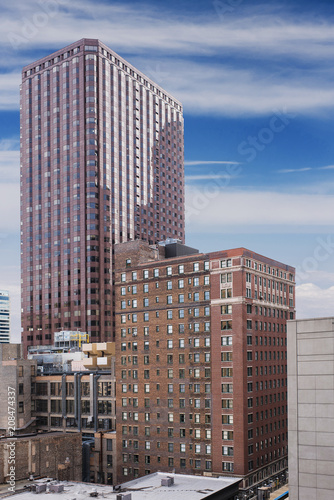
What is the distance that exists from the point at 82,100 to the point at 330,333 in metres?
149

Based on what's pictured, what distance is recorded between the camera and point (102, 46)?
191500 mm

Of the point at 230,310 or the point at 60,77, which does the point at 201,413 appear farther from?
the point at 60,77

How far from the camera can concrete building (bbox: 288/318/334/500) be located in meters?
55.5

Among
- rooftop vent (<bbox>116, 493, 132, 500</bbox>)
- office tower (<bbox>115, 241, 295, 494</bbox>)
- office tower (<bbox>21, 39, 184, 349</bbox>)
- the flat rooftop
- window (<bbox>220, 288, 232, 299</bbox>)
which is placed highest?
office tower (<bbox>21, 39, 184, 349</bbox>)

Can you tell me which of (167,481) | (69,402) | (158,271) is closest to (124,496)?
(167,481)

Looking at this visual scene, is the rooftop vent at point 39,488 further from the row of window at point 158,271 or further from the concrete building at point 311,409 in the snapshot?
the row of window at point 158,271

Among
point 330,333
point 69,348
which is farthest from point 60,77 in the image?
point 330,333

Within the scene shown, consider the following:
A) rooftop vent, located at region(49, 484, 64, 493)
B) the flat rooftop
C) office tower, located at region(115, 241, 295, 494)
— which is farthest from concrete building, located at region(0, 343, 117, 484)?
rooftop vent, located at region(49, 484, 64, 493)

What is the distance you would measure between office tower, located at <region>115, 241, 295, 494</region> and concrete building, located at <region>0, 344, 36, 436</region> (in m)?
26.9

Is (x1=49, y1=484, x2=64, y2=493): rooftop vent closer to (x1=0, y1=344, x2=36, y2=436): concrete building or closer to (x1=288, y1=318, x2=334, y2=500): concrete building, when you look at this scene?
(x1=288, y1=318, x2=334, y2=500): concrete building

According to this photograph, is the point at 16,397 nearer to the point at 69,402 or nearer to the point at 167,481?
the point at 69,402

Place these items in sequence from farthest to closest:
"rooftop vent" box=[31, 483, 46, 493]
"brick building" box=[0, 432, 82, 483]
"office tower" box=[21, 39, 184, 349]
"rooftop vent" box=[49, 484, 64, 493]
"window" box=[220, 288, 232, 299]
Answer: "office tower" box=[21, 39, 184, 349], "window" box=[220, 288, 232, 299], "brick building" box=[0, 432, 82, 483], "rooftop vent" box=[49, 484, 64, 493], "rooftop vent" box=[31, 483, 46, 493]

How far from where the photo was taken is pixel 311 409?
5675cm

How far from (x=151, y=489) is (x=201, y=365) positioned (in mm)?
25019
